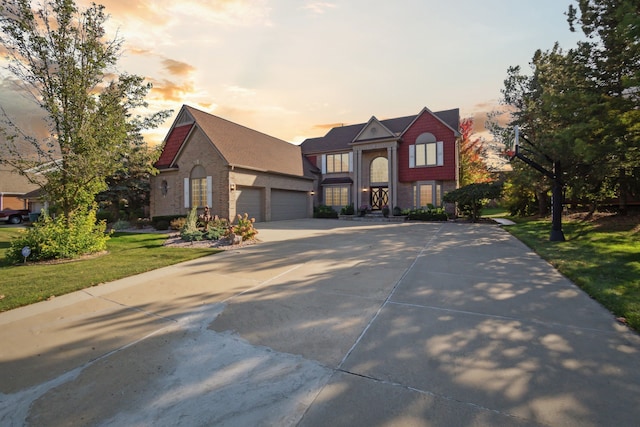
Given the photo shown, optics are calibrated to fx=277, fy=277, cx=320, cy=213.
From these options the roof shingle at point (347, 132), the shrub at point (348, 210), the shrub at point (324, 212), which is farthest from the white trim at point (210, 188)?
the roof shingle at point (347, 132)

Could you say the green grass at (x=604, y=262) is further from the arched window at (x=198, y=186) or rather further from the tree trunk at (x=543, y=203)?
the arched window at (x=198, y=186)

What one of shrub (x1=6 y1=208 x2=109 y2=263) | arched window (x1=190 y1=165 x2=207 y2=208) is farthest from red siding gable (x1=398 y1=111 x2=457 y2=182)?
shrub (x1=6 y1=208 x2=109 y2=263)

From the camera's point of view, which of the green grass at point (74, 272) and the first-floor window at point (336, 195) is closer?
the green grass at point (74, 272)

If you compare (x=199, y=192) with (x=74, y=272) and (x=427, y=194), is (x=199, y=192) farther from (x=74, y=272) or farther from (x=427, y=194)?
(x=427, y=194)

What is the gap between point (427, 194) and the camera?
23406 millimetres

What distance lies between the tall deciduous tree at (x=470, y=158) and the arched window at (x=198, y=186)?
28887 mm

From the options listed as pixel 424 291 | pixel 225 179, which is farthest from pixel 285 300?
pixel 225 179

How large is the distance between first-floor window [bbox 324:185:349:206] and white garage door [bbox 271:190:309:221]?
3.02 meters

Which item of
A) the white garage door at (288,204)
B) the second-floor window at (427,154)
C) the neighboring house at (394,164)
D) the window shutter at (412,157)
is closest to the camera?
the white garage door at (288,204)

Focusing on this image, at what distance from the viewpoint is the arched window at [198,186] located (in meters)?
18.3

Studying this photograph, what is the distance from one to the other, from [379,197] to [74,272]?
2282cm

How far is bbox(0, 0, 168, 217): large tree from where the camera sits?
8.02 metres

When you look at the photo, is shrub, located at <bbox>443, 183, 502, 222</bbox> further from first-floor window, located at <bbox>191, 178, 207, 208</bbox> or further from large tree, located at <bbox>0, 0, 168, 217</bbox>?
large tree, located at <bbox>0, 0, 168, 217</bbox>

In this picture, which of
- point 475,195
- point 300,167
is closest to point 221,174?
point 300,167
